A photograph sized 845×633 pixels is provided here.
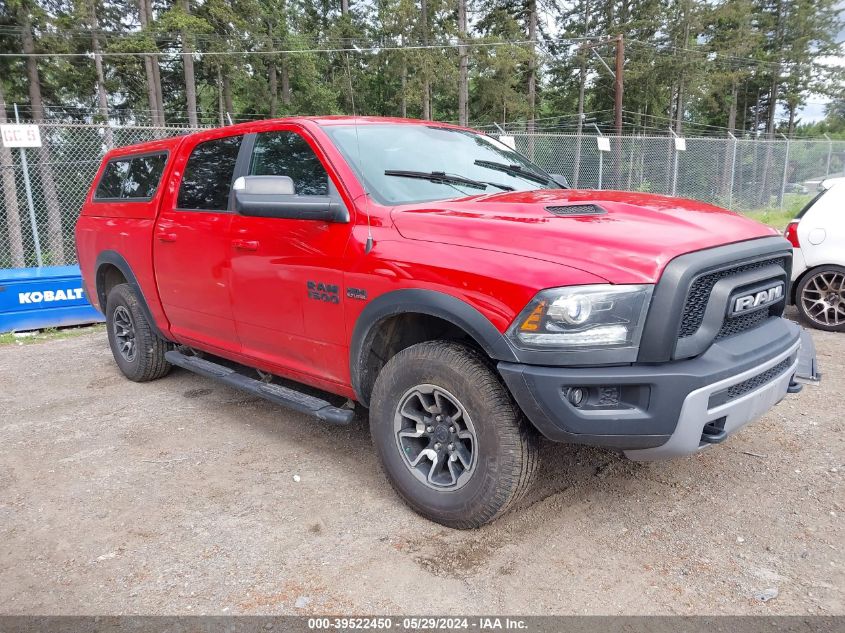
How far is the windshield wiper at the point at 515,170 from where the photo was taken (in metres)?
3.77

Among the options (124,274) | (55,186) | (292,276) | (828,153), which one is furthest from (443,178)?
(828,153)

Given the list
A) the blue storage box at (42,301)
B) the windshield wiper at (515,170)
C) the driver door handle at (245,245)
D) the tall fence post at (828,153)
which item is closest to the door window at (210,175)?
the driver door handle at (245,245)

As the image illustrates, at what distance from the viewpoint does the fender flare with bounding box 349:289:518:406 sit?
244 centimetres

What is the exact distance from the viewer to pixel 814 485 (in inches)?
125

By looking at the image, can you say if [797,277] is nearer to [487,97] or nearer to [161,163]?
[161,163]

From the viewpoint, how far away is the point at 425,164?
3.44 m

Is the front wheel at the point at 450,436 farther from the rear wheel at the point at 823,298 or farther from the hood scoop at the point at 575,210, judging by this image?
the rear wheel at the point at 823,298

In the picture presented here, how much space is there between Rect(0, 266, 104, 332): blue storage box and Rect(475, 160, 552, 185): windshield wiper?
539 centimetres

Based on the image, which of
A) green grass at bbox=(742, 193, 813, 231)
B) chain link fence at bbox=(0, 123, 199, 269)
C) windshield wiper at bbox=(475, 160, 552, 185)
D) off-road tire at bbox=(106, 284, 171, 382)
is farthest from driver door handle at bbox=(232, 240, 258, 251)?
green grass at bbox=(742, 193, 813, 231)

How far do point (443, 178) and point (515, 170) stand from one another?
2.38ft

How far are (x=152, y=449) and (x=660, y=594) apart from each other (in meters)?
3.04

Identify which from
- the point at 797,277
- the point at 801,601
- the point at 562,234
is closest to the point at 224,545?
the point at 562,234

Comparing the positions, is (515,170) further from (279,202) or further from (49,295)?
(49,295)

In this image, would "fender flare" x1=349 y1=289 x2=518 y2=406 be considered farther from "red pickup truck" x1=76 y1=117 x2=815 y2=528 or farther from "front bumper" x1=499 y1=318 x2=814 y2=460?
"front bumper" x1=499 y1=318 x2=814 y2=460
